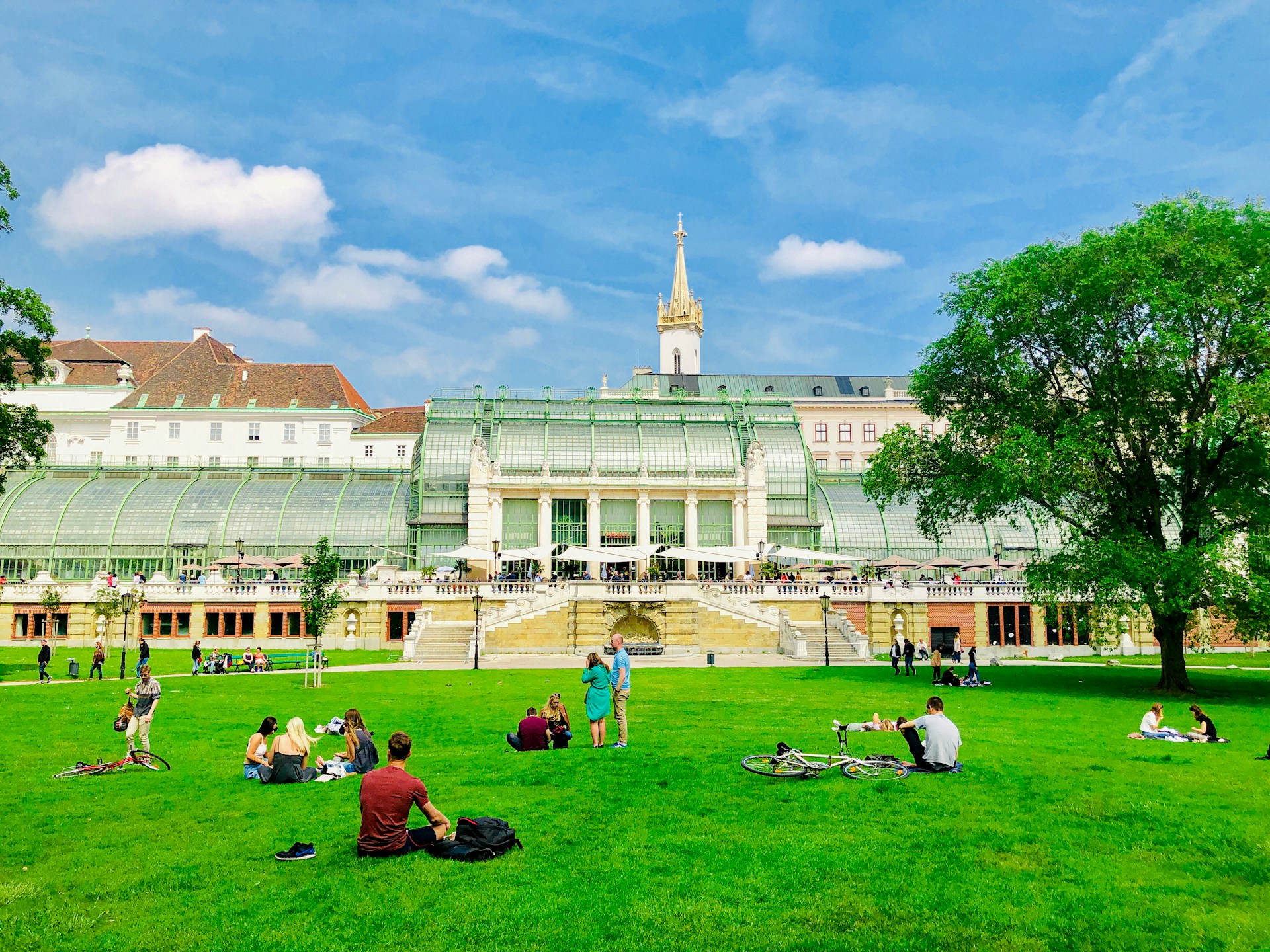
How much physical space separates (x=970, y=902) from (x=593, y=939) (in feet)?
14.7

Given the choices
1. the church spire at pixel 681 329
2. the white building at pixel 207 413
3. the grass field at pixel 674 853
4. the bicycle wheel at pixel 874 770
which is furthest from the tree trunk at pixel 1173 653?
the church spire at pixel 681 329

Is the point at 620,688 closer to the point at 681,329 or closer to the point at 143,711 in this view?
the point at 143,711

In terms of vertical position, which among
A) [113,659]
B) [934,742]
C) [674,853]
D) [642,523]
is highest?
[642,523]

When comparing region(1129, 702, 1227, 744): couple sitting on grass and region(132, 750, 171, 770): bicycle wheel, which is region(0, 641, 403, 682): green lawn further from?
region(1129, 702, 1227, 744): couple sitting on grass

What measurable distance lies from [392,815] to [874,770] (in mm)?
8725

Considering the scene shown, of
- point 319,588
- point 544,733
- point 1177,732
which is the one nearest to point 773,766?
point 544,733

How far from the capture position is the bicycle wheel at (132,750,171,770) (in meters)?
19.2

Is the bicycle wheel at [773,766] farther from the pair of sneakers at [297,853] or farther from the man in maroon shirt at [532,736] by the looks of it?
the pair of sneakers at [297,853]

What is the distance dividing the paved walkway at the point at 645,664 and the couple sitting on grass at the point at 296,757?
23920 millimetres

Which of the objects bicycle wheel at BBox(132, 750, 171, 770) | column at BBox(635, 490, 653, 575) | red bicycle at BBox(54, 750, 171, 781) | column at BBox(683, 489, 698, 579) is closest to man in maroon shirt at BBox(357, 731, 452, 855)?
bicycle wheel at BBox(132, 750, 171, 770)

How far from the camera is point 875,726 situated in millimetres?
22609

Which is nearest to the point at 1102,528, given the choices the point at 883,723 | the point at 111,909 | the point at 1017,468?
the point at 1017,468

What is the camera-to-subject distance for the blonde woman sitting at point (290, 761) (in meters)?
18.0

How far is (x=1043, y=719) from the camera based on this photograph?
86.2 feet
